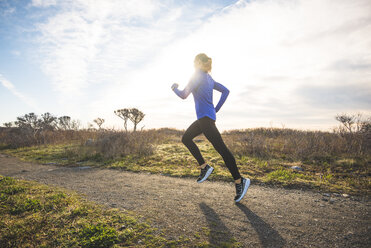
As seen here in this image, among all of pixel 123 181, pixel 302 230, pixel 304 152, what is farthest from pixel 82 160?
pixel 304 152

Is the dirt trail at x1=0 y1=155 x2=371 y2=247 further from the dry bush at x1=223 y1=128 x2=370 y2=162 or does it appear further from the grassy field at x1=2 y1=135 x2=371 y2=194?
the dry bush at x1=223 y1=128 x2=370 y2=162

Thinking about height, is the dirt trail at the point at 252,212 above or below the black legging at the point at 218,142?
below

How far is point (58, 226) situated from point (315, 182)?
186 inches

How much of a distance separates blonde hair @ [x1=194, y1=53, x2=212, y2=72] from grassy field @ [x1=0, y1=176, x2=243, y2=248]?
2640mm

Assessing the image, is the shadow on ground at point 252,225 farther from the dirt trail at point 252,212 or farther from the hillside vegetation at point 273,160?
the hillside vegetation at point 273,160

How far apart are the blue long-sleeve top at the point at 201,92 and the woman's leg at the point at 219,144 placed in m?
0.12

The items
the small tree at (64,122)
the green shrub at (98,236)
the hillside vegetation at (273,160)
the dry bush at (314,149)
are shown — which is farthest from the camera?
the small tree at (64,122)

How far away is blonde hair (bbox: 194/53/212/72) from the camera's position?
3.47 m

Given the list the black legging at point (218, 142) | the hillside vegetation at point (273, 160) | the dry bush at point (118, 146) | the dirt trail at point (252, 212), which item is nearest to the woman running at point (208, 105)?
the black legging at point (218, 142)

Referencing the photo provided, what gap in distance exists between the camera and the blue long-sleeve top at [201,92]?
11.0 ft

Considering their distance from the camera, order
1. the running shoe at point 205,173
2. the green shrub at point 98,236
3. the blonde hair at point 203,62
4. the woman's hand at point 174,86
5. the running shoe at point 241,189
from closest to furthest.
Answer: the green shrub at point 98,236, the running shoe at point 241,189, the blonde hair at point 203,62, the woman's hand at point 174,86, the running shoe at point 205,173

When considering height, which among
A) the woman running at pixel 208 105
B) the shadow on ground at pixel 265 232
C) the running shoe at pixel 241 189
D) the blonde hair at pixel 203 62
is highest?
the blonde hair at pixel 203 62

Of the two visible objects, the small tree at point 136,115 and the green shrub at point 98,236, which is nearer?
the green shrub at point 98,236

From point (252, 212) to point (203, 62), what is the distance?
8.61 feet
